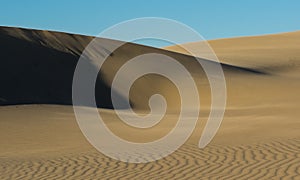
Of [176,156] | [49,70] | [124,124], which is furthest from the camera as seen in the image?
[49,70]

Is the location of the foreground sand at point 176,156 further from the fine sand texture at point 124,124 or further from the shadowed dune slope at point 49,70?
the shadowed dune slope at point 49,70

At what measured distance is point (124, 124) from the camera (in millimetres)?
19562

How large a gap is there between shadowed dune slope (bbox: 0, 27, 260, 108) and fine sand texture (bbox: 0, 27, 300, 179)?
0.06m

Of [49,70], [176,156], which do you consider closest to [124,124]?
[176,156]

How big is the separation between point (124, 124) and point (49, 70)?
35.4ft

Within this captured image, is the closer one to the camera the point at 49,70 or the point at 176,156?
the point at 176,156

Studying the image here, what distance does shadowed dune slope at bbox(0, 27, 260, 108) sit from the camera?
84.4 ft

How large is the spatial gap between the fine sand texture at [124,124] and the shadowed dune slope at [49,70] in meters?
0.06

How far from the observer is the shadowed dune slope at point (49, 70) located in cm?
2573

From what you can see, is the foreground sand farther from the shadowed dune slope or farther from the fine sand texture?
the shadowed dune slope

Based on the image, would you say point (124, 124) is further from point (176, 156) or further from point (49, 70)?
point (49, 70)

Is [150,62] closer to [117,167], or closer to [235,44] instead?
[117,167]

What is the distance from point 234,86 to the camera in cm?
3183

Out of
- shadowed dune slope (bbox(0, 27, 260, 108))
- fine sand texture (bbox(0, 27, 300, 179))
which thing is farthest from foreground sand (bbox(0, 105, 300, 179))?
shadowed dune slope (bbox(0, 27, 260, 108))
